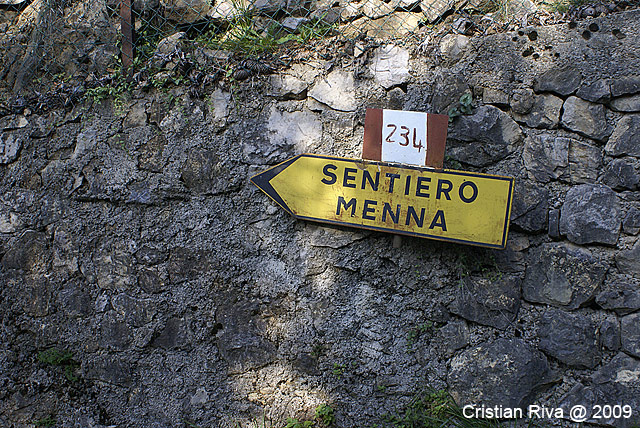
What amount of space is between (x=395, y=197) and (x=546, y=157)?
0.58 m

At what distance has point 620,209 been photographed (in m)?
1.62

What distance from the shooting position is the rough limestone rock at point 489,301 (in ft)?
5.54

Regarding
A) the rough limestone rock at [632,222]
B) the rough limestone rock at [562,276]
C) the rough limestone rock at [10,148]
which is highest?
the rough limestone rock at [10,148]

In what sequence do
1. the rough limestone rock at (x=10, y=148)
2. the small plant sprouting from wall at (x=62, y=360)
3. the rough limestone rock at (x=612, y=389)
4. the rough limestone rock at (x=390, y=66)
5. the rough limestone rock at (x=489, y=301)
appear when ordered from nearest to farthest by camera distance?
the rough limestone rock at (x=612, y=389)
the rough limestone rock at (x=489, y=301)
the rough limestone rock at (x=390, y=66)
the small plant sprouting from wall at (x=62, y=360)
the rough limestone rock at (x=10, y=148)

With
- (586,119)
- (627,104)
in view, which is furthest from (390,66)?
(627,104)

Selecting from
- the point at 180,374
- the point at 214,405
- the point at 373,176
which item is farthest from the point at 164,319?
the point at 373,176

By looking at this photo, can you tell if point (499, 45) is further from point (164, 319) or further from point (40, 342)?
point (40, 342)

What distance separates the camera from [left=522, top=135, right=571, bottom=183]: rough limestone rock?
1.68 m

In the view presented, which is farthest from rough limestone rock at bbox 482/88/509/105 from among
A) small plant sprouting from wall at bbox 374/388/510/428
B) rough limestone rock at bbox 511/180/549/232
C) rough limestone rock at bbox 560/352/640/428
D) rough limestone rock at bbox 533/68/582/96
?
small plant sprouting from wall at bbox 374/388/510/428

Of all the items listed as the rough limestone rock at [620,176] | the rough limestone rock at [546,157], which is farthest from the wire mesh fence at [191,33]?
the rough limestone rock at [620,176]

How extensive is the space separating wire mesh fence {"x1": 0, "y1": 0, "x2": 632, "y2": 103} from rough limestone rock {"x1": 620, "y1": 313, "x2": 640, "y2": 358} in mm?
1134

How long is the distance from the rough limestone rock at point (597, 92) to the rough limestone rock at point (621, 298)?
26.1 inches

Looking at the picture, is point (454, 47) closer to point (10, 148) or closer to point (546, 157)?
point (546, 157)

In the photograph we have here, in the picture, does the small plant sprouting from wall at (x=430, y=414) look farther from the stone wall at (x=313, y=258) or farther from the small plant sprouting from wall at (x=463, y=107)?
the small plant sprouting from wall at (x=463, y=107)
